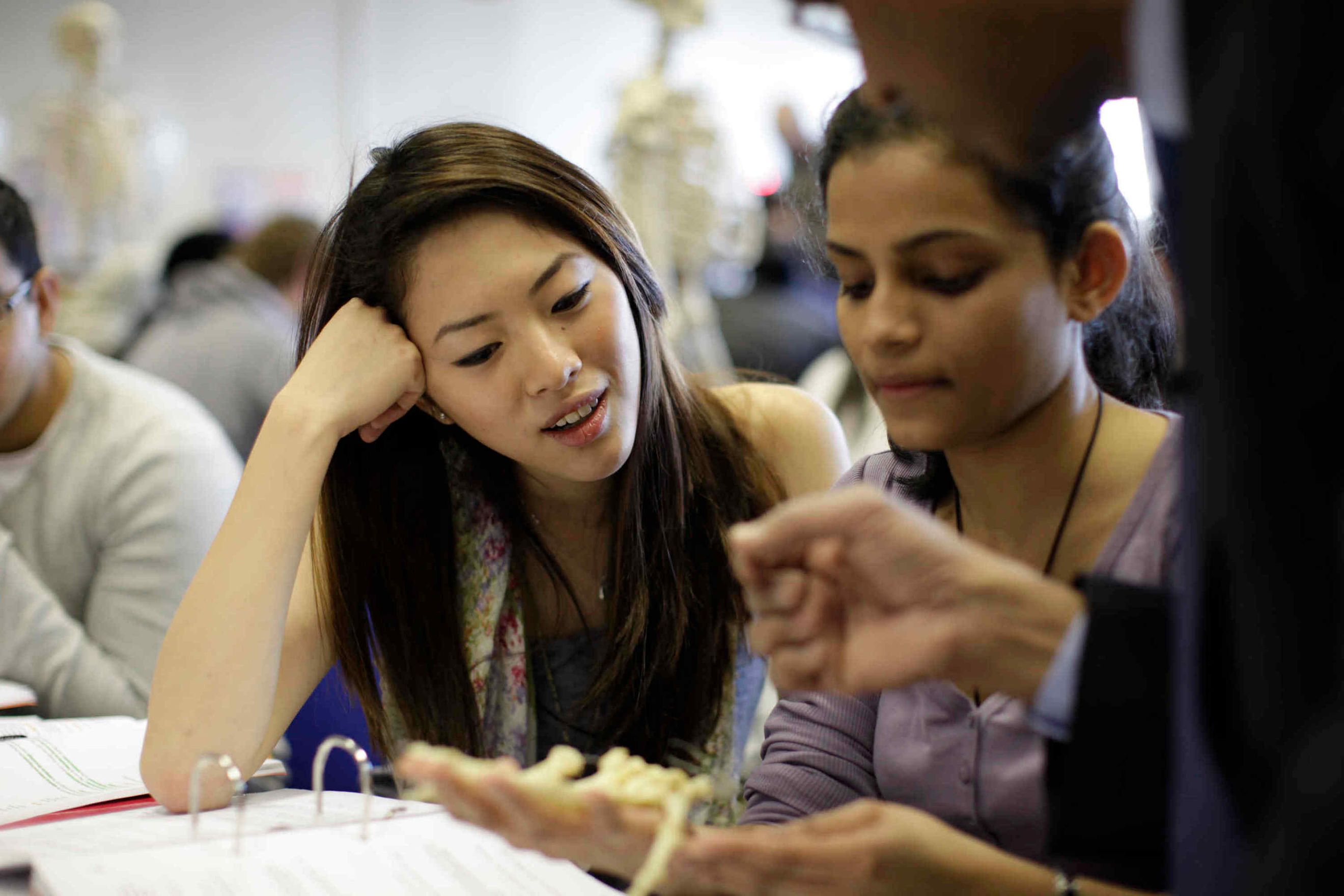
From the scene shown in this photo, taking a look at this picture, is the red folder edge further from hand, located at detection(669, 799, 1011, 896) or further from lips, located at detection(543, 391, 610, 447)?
hand, located at detection(669, 799, 1011, 896)

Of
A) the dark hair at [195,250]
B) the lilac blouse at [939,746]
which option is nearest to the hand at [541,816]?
the lilac blouse at [939,746]

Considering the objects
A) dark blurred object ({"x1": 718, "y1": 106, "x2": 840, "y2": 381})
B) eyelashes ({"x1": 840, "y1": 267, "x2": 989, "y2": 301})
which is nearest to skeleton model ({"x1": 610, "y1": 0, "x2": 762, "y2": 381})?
dark blurred object ({"x1": 718, "y1": 106, "x2": 840, "y2": 381})

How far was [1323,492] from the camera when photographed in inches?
19.8

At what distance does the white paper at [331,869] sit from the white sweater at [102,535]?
77 cm

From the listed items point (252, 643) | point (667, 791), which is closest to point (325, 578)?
point (252, 643)

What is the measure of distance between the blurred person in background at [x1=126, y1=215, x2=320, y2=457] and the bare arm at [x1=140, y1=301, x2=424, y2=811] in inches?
64.8

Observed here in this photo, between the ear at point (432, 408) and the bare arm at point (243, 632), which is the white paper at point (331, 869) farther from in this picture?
the ear at point (432, 408)

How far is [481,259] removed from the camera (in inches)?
48.7

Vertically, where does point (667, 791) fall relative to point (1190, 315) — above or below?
below

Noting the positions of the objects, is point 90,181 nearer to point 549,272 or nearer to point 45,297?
point 45,297

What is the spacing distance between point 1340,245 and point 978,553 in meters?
0.24

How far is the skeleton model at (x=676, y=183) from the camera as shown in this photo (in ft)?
9.91

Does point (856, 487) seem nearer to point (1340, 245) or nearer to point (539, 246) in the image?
point (1340, 245)

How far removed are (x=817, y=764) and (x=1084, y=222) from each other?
509 millimetres
